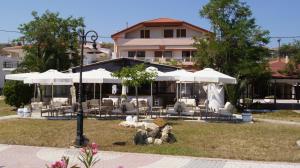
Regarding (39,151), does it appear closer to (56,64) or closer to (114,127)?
(114,127)

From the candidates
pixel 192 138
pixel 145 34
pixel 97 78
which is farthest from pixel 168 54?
pixel 192 138

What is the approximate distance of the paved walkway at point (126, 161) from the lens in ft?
37.8

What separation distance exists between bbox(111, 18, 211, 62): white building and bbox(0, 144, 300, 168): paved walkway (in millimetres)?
44888

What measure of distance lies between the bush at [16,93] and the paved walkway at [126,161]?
51.6 ft

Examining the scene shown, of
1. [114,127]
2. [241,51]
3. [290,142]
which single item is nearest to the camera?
[290,142]

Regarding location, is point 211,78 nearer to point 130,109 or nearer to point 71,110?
point 130,109

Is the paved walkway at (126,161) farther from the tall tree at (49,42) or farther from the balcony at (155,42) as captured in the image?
the balcony at (155,42)

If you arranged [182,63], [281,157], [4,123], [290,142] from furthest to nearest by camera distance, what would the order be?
1. [182,63]
2. [4,123]
3. [290,142]
4. [281,157]

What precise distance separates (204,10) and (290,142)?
18663 millimetres

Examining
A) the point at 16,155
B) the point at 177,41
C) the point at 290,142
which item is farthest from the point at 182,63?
the point at 16,155

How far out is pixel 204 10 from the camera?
107ft

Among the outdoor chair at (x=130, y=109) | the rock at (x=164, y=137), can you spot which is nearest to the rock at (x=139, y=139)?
the rock at (x=164, y=137)

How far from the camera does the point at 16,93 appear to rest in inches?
1126

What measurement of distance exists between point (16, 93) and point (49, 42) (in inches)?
644
